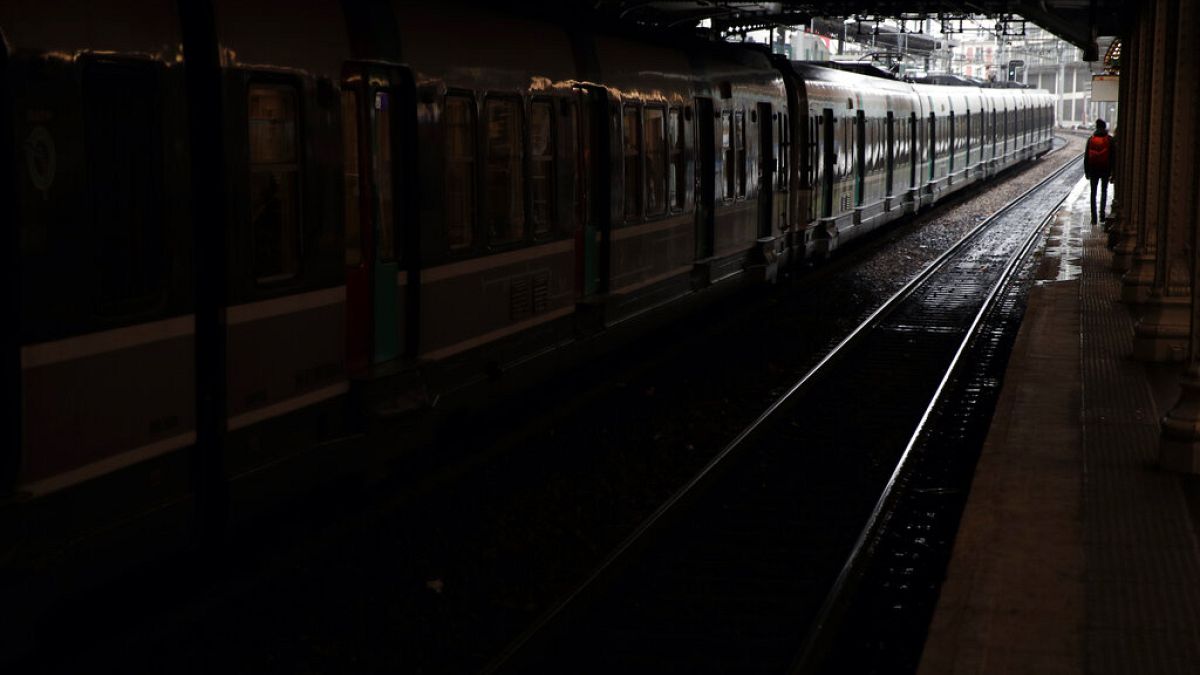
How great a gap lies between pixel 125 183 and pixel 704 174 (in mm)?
11507

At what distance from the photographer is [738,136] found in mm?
19453

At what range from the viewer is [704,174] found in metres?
17.8

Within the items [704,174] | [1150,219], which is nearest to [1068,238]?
[1150,219]

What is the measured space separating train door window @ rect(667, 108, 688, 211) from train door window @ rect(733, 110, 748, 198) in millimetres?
2429

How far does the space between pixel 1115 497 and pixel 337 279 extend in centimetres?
473

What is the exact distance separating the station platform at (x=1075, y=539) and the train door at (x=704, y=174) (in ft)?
14.6

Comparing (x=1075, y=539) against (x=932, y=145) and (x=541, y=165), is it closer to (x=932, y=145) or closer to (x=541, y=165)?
(x=541, y=165)

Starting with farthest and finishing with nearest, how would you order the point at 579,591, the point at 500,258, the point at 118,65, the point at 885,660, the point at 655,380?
the point at 655,380, the point at 500,258, the point at 579,591, the point at 885,660, the point at 118,65

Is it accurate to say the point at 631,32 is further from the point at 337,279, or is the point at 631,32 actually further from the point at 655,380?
the point at 337,279

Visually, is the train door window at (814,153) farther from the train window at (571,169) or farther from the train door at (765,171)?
the train window at (571,169)

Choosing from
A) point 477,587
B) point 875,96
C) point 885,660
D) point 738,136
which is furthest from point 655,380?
point 875,96

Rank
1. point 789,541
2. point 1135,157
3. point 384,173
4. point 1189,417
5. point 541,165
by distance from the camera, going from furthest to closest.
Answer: point 1135,157, point 541,165, point 1189,417, point 384,173, point 789,541

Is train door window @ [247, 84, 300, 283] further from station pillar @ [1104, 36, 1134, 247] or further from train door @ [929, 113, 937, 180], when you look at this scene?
train door @ [929, 113, 937, 180]

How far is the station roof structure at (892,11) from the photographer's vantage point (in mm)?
32219
